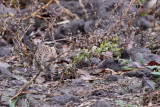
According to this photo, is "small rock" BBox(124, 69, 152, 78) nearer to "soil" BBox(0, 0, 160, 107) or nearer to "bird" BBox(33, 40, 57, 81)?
"soil" BBox(0, 0, 160, 107)

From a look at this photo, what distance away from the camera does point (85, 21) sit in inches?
298

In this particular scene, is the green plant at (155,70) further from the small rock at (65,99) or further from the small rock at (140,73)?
the small rock at (65,99)

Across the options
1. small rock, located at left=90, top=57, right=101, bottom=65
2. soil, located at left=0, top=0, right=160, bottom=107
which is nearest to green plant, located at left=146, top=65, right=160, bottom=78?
soil, located at left=0, top=0, right=160, bottom=107

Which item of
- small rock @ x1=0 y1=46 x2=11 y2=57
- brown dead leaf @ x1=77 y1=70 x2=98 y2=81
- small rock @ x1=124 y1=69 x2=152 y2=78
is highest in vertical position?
small rock @ x1=0 y1=46 x2=11 y2=57

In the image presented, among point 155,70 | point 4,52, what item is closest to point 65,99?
point 155,70

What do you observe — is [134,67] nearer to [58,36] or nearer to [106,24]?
[106,24]

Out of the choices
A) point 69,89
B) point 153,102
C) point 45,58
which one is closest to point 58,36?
point 45,58

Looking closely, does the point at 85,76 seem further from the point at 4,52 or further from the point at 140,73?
the point at 4,52

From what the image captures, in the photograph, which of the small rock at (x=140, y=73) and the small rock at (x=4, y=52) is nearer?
the small rock at (x=140, y=73)

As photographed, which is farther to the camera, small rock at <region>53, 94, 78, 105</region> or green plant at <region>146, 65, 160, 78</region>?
green plant at <region>146, 65, 160, 78</region>

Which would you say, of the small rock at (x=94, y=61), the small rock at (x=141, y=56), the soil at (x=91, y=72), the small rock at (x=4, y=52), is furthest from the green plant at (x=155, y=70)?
the small rock at (x=4, y=52)

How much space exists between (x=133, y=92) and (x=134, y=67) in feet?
3.36

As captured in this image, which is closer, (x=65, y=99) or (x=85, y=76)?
(x=65, y=99)

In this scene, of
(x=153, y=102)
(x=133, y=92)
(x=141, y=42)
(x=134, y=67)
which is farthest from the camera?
(x=141, y=42)
